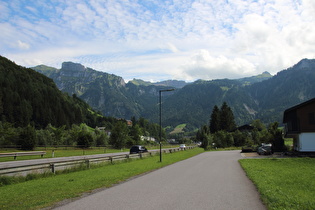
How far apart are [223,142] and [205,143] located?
8586 millimetres

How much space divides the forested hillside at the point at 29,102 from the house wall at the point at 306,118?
100117 mm

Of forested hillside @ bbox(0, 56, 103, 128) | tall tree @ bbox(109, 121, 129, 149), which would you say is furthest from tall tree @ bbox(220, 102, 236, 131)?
forested hillside @ bbox(0, 56, 103, 128)

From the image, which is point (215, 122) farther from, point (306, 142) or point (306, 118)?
point (306, 142)

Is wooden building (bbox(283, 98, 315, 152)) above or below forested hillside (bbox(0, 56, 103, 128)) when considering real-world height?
below

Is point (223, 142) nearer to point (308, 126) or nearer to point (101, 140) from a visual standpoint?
point (101, 140)

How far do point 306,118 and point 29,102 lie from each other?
379 feet

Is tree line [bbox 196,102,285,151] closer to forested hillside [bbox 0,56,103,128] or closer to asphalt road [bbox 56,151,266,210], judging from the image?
asphalt road [bbox 56,151,266,210]

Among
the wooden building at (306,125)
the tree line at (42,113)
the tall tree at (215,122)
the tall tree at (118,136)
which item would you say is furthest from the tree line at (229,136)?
the tree line at (42,113)

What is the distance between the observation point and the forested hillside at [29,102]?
364 feet

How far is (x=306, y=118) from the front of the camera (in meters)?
38.6

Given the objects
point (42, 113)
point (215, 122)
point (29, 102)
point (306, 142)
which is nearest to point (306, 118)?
point (306, 142)

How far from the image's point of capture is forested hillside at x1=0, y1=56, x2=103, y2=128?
110938mm

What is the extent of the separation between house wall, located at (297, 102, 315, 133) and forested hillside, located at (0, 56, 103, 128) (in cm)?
10012

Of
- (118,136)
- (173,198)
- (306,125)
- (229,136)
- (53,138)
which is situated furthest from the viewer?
(229,136)
